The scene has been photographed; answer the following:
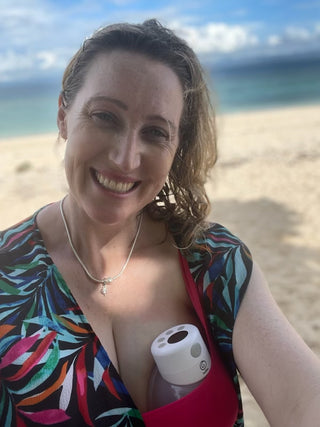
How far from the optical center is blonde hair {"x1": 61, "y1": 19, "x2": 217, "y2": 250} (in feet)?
4.67

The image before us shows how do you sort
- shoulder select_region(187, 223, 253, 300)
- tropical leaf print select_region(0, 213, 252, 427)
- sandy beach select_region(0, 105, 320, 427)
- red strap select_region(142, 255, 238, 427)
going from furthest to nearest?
sandy beach select_region(0, 105, 320, 427), shoulder select_region(187, 223, 253, 300), red strap select_region(142, 255, 238, 427), tropical leaf print select_region(0, 213, 252, 427)

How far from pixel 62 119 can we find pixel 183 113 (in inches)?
16.1

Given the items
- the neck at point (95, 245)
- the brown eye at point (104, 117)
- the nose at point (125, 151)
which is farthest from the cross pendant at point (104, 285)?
the brown eye at point (104, 117)

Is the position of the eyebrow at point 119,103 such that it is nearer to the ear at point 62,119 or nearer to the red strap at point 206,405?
the ear at point 62,119

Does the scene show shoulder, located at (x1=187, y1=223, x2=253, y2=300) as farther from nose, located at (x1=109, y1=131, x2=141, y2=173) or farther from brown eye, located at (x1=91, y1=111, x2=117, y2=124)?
brown eye, located at (x1=91, y1=111, x2=117, y2=124)

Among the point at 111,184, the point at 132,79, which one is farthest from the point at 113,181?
the point at 132,79

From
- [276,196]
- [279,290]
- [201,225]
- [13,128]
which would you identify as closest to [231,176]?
[276,196]

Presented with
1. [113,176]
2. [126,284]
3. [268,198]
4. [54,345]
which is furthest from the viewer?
[268,198]

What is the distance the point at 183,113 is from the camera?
1527 mm

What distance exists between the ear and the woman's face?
111mm

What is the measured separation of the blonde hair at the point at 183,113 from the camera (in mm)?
1423

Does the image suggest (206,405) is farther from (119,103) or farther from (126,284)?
(119,103)

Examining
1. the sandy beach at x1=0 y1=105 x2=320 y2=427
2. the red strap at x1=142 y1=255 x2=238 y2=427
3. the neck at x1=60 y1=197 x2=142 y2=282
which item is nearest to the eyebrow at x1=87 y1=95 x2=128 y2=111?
the neck at x1=60 y1=197 x2=142 y2=282

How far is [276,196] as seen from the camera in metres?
7.09
